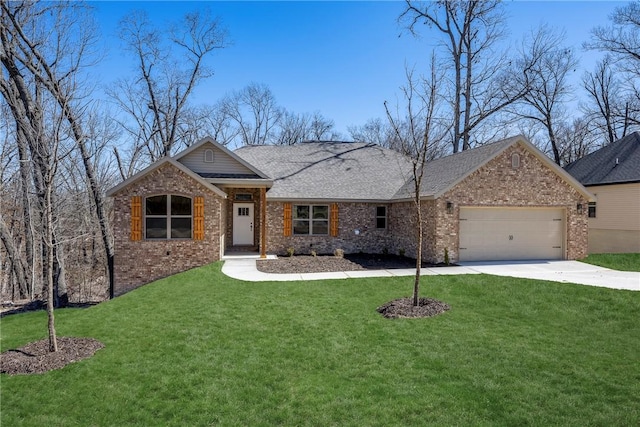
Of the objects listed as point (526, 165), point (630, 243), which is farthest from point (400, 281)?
point (630, 243)

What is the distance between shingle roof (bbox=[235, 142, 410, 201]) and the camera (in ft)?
55.4

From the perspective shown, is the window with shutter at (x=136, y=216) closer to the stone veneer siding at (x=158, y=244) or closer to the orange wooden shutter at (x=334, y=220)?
the stone veneer siding at (x=158, y=244)

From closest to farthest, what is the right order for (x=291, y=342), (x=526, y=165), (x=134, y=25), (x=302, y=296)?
(x=291, y=342) → (x=302, y=296) → (x=526, y=165) → (x=134, y=25)

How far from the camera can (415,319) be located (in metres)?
7.80

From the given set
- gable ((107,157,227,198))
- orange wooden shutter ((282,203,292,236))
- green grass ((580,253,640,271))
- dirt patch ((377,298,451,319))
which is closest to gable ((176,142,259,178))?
Answer: gable ((107,157,227,198))

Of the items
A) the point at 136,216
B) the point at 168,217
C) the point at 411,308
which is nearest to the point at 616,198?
the point at 411,308

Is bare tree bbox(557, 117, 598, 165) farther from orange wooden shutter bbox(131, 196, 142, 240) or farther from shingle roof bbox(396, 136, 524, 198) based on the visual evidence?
orange wooden shutter bbox(131, 196, 142, 240)

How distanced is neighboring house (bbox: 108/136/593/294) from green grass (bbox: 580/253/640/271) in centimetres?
60

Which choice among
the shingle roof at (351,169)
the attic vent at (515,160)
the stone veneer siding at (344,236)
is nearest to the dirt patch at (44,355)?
the stone veneer siding at (344,236)

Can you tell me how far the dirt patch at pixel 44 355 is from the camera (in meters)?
5.97

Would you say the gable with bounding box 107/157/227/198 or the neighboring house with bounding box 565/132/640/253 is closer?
the gable with bounding box 107/157/227/198

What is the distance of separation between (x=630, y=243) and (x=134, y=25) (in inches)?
1161

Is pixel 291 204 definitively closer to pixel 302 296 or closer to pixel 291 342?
pixel 302 296

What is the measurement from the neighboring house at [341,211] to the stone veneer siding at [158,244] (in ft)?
0.12
